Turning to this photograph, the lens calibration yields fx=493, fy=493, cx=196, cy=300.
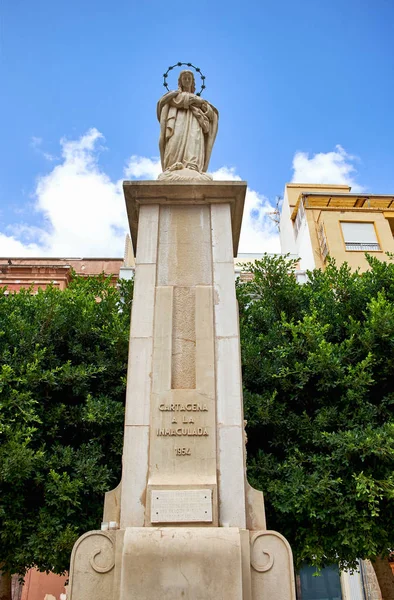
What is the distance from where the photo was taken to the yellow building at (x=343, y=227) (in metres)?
23.2

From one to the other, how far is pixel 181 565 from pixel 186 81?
22.1 ft

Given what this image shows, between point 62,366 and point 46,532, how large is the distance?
303 cm

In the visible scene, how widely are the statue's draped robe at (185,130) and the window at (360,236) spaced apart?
676 inches

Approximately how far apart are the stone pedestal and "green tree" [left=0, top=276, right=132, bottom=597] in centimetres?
406

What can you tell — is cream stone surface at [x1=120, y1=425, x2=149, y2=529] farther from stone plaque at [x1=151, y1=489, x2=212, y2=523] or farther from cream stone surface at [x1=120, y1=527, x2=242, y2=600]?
cream stone surface at [x1=120, y1=527, x2=242, y2=600]

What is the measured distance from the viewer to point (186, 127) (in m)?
7.46

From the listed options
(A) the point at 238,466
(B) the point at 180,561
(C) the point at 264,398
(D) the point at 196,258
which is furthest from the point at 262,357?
(B) the point at 180,561

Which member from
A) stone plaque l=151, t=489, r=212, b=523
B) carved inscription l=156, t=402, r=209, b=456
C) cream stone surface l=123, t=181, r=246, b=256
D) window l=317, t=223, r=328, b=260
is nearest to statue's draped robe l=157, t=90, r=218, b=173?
cream stone surface l=123, t=181, r=246, b=256

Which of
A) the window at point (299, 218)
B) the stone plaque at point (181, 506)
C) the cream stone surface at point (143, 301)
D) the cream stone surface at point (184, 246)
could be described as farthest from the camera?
the window at point (299, 218)

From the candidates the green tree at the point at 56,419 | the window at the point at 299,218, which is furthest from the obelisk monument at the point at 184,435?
the window at the point at 299,218

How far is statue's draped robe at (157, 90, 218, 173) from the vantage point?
732 centimetres

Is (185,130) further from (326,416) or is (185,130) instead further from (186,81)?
(326,416)

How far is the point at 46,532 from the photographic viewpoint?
336 inches

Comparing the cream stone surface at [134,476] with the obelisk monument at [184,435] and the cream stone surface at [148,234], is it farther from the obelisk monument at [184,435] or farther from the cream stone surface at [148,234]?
the cream stone surface at [148,234]
